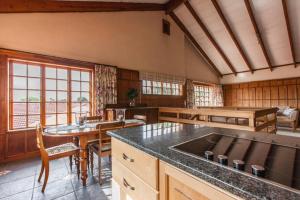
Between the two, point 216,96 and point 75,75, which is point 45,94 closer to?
point 75,75

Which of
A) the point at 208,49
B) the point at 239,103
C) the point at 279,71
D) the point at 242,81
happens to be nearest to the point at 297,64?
the point at 279,71

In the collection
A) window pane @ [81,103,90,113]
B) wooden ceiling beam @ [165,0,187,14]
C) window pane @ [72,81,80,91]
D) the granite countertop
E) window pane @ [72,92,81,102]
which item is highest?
wooden ceiling beam @ [165,0,187,14]

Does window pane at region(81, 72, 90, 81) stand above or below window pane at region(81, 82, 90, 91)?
above

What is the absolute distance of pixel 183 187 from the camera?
0.63 metres

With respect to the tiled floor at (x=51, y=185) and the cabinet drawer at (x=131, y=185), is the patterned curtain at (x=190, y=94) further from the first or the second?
the cabinet drawer at (x=131, y=185)

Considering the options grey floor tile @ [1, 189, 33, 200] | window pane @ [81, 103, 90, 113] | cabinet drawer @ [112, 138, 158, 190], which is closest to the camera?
cabinet drawer @ [112, 138, 158, 190]

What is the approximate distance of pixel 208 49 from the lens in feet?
22.9

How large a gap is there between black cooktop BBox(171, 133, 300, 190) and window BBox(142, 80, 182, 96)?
14.6 ft

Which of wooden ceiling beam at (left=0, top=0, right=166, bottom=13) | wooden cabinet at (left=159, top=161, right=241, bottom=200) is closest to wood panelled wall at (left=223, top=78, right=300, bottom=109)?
wooden ceiling beam at (left=0, top=0, right=166, bottom=13)

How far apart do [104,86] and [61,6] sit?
1985mm

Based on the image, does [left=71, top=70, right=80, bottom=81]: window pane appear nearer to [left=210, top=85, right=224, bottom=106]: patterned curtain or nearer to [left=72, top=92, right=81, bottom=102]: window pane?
[left=72, top=92, right=81, bottom=102]: window pane

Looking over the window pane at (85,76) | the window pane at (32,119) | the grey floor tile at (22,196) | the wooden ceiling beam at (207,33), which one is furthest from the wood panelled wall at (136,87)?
the grey floor tile at (22,196)

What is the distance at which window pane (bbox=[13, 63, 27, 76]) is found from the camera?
3087mm

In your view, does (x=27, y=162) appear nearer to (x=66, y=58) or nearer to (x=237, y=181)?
(x=66, y=58)
